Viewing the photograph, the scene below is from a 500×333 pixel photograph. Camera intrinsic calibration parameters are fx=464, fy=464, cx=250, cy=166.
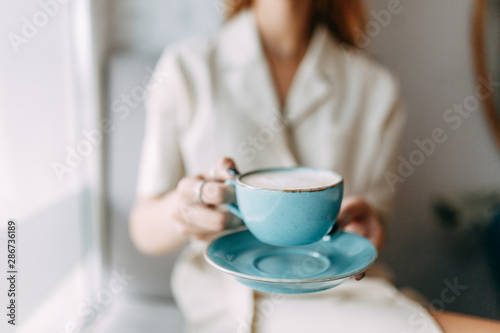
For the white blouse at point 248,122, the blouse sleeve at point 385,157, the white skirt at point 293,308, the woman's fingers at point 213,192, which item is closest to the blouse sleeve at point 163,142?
the white blouse at point 248,122

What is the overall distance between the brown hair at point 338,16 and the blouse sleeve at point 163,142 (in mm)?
246

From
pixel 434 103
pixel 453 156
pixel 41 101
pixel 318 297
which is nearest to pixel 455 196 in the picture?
pixel 453 156

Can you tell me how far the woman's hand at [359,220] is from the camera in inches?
26.8

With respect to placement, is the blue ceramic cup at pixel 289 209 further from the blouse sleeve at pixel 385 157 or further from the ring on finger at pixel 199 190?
the blouse sleeve at pixel 385 157

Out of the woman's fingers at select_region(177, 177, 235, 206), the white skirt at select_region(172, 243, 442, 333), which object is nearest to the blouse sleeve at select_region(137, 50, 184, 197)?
the white skirt at select_region(172, 243, 442, 333)

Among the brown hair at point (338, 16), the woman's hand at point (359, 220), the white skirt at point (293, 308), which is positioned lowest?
the white skirt at point (293, 308)

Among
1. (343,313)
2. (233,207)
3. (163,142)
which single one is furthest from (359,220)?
(163,142)

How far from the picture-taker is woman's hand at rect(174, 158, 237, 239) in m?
0.57

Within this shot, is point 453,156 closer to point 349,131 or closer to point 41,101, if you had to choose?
point 349,131

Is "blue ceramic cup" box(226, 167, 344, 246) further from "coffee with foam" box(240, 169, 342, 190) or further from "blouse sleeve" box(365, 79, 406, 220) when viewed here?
"blouse sleeve" box(365, 79, 406, 220)

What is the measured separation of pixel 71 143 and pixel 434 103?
946 mm

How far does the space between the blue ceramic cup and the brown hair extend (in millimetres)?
587

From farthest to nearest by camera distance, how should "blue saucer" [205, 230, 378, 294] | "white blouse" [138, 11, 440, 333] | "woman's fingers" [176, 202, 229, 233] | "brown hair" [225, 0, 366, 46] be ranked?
"brown hair" [225, 0, 366, 46] < "white blouse" [138, 11, 440, 333] < "woman's fingers" [176, 202, 229, 233] < "blue saucer" [205, 230, 378, 294]

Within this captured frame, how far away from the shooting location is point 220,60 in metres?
0.92
